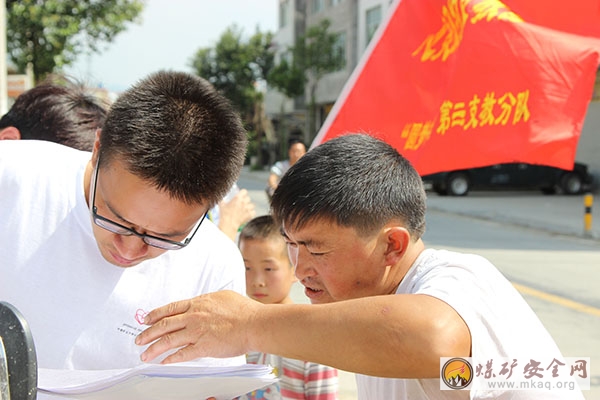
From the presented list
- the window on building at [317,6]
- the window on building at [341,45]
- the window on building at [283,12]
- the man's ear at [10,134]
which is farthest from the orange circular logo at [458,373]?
the window on building at [283,12]

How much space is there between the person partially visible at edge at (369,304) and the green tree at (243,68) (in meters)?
34.3

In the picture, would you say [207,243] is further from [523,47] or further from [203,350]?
[523,47]

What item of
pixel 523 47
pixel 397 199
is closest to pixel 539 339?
pixel 397 199

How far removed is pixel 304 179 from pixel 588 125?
65.2 feet

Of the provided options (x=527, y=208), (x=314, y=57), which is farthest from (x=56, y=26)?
(x=314, y=57)

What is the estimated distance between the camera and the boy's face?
312 cm

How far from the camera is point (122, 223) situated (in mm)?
1619

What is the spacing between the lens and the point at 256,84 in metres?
→ 37.5

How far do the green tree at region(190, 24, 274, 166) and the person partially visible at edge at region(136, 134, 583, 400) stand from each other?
34332mm

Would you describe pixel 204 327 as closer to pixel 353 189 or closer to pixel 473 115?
pixel 353 189

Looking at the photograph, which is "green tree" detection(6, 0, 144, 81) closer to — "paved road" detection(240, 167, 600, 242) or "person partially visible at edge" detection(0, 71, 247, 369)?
"paved road" detection(240, 167, 600, 242)

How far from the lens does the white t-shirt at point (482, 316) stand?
1244 mm

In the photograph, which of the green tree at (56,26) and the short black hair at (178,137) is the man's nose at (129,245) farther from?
the green tree at (56,26)

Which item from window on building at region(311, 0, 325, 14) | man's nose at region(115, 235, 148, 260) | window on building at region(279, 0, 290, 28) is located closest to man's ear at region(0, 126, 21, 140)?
man's nose at region(115, 235, 148, 260)
